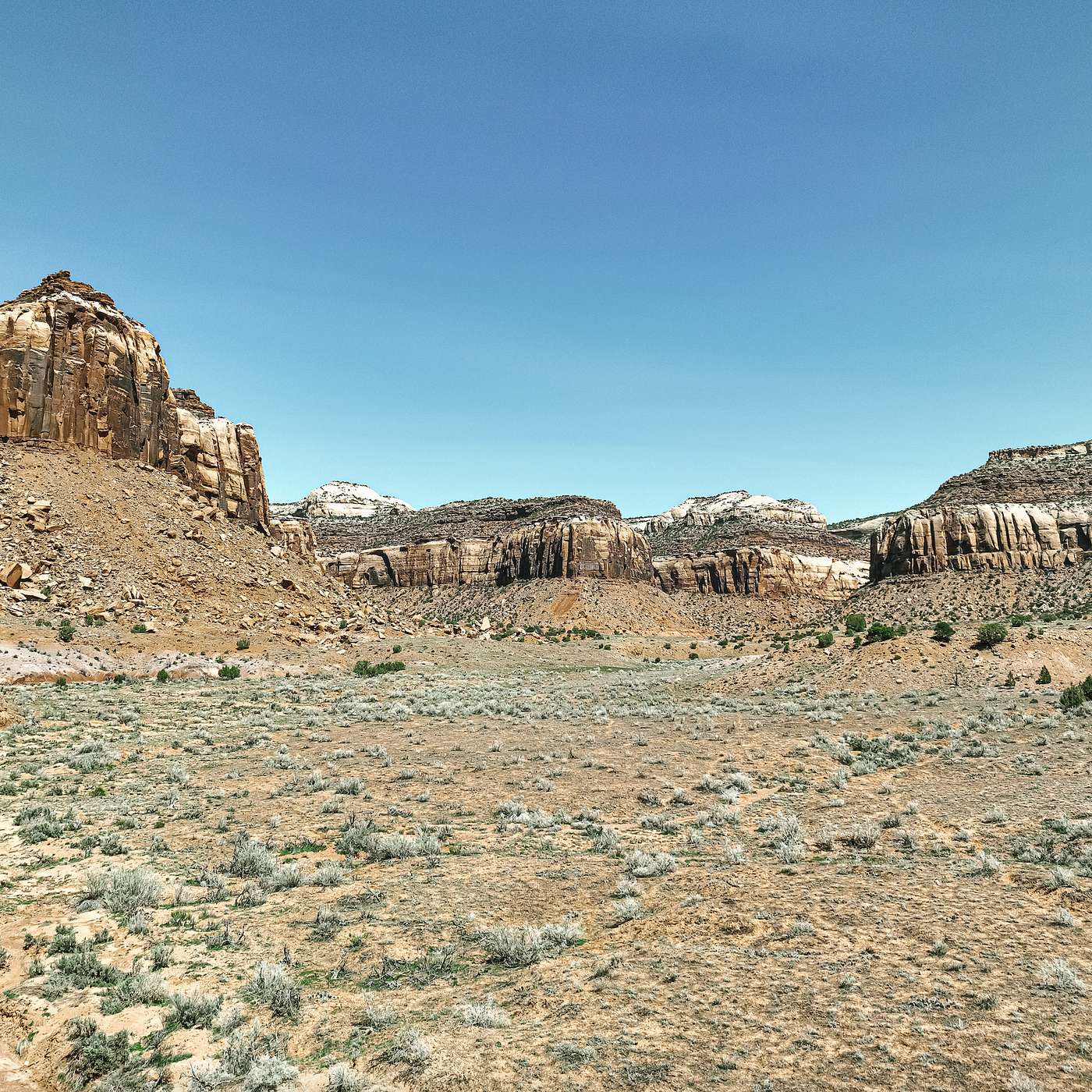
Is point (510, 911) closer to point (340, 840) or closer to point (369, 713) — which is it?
point (340, 840)

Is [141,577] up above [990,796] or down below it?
above

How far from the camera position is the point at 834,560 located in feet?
362

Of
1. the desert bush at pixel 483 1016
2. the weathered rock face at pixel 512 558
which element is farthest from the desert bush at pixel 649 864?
the weathered rock face at pixel 512 558

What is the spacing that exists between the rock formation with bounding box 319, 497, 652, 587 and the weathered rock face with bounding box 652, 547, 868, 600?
22.1ft

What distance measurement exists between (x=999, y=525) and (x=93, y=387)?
8548cm

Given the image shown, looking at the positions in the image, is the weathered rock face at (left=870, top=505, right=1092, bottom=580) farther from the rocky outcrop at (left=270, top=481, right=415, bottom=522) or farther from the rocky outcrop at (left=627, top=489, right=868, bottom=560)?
the rocky outcrop at (left=270, top=481, right=415, bottom=522)

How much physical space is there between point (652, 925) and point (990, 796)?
9.28 m

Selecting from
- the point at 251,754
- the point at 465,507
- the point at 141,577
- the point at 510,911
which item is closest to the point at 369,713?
the point at 251,754

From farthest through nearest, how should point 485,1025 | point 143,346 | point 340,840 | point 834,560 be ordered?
point 834,560 < point 143,346 < point 340,840 < point 485,1025

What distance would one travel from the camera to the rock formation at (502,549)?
9669cm

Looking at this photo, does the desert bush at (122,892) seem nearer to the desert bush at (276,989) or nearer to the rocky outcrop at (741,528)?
the desert bush at (276,989)

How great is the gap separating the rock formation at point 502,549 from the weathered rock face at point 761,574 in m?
6.72

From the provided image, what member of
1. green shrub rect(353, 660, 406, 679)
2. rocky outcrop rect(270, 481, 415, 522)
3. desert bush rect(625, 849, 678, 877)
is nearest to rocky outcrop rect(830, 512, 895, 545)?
rocky outcrop rect(270, 481, 415, 522)

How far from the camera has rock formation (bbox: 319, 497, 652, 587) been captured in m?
96.7
